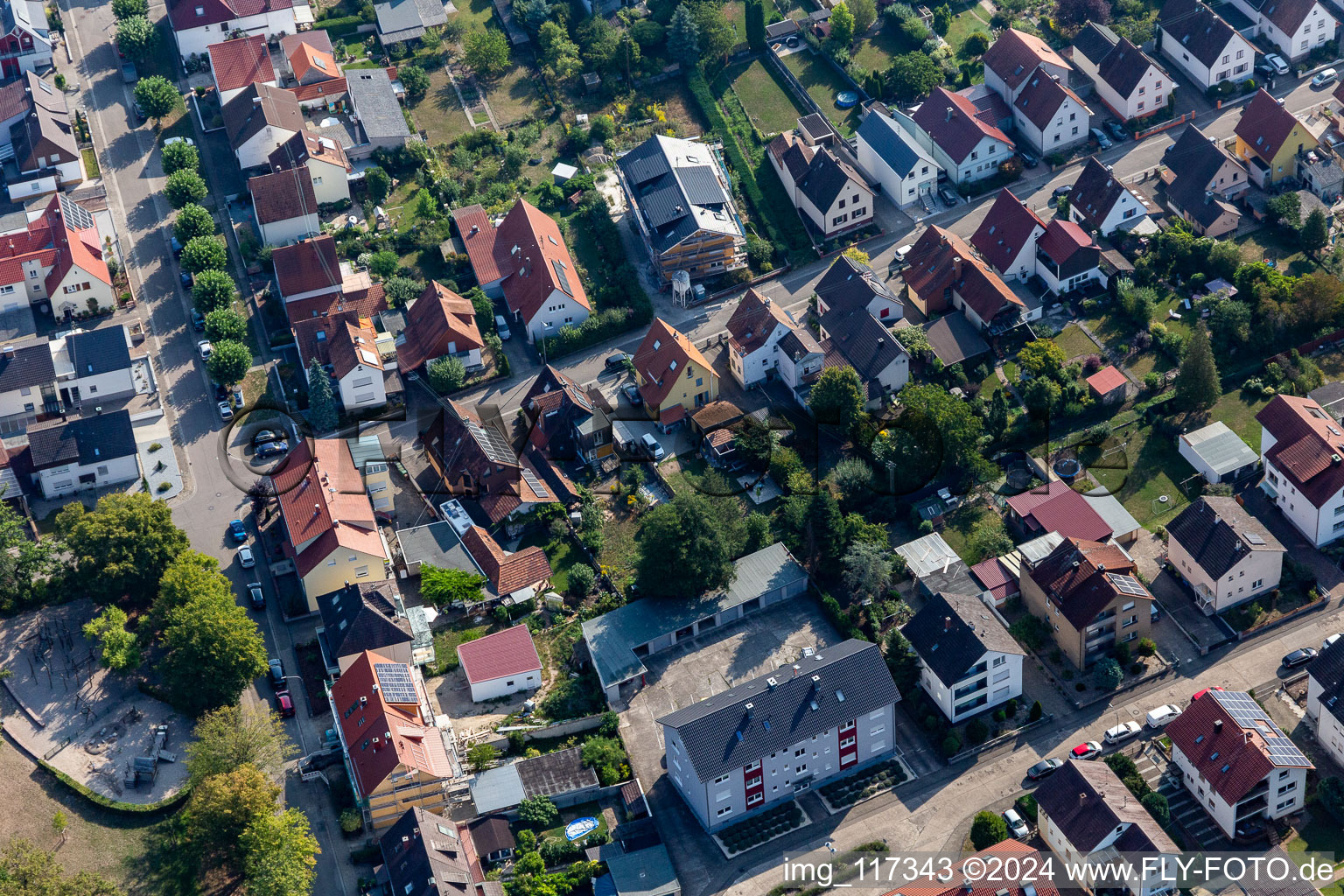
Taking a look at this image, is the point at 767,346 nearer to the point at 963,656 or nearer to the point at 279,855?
the point at 963,656

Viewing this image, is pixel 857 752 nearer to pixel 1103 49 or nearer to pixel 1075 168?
pixel 1075 168

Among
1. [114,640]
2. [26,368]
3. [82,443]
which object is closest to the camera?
[114,640]

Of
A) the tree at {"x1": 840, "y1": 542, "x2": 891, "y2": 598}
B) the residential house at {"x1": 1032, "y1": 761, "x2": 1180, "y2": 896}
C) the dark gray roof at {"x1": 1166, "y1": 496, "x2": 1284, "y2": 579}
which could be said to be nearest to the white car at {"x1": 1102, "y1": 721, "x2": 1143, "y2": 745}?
the residential house at {"x1": 1032, "y1": 761, "x2": 1180, "y2": 896}

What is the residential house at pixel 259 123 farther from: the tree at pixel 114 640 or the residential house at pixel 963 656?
the residential house at pixel 963 656

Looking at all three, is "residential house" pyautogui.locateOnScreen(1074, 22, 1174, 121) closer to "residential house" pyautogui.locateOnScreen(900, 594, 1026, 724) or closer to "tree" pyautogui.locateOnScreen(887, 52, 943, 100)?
"tree" pyautogui.locateOnScreen(887, 52, 943, 100)

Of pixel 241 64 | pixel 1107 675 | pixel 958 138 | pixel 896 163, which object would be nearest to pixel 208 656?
pixel 1107 675

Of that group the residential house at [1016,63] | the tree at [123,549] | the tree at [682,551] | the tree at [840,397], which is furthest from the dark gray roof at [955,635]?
the residential house at [1016,63]
